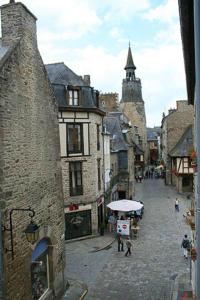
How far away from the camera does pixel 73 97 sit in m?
23.1

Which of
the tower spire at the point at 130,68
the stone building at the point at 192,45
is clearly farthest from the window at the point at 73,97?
the tower spire at the point at 130,68

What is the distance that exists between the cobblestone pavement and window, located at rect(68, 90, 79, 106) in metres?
8.73

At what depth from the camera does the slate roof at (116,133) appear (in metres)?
36.9

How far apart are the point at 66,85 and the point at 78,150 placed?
4.19m

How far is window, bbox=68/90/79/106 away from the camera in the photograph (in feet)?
75.5

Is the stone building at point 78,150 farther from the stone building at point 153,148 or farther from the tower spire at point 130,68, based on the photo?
the stone building at point 153,148

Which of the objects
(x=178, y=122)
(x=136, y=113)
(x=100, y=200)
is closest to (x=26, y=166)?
(x=100, y=200)

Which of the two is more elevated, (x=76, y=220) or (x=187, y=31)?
(x=187, y=31)

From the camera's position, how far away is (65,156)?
74.6 ft

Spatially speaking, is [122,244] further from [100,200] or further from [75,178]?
[100,200]

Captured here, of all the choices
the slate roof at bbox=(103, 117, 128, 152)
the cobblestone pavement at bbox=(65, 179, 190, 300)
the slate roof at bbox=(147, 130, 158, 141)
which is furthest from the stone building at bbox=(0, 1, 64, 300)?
the slate roof at bbox=(147, 130, 158, 141)

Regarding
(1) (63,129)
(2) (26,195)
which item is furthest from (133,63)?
(2) (26,195)

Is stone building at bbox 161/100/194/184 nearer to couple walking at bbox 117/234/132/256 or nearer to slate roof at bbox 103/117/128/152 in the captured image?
slate roof at bbox 103/117/128/152

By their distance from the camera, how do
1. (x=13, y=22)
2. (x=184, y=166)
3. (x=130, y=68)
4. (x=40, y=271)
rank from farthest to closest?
(x=130, y=68) < (x=184, y=166) < (x=40, y=271) < (x=13, y=22)
